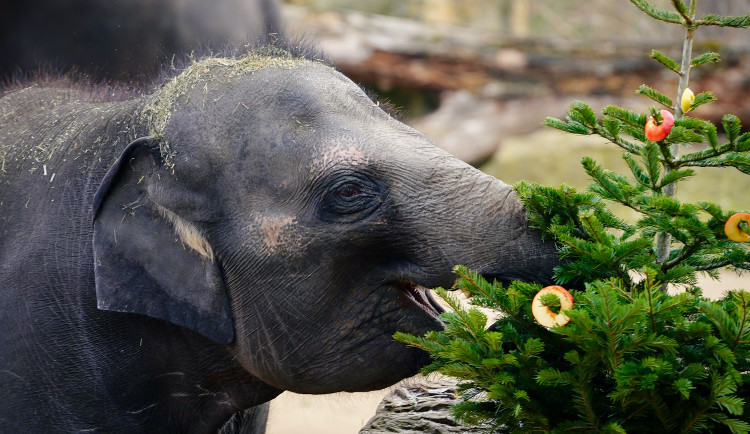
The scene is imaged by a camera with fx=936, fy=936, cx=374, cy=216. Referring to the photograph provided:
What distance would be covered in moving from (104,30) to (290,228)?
3.44m

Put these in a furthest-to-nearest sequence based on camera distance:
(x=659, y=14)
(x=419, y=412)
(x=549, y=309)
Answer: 1. (x=419, y=412)
2. (x=659, y=14)
3. (x=549, y=309)

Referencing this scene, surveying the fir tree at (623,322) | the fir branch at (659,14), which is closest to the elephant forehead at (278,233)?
the fir tree at (623,322)

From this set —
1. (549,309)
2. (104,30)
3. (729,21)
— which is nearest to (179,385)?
(549,309)

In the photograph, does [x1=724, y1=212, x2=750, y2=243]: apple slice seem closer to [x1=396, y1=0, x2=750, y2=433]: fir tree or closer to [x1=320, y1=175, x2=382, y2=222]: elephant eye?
[x1=396, y1=0, x2=750, y2=433]: fir tree

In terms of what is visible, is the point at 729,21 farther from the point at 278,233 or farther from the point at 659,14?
the point at 278,233

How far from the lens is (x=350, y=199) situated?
2617 millimetres

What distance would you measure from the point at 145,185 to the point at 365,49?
332 inches

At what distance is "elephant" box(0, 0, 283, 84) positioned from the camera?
18.2 feet

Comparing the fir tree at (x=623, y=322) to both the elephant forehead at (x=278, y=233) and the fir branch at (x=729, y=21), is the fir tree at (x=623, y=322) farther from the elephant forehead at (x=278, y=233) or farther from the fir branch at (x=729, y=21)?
the elephant forehead at (x=278, y=233)

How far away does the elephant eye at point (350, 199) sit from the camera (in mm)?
2607

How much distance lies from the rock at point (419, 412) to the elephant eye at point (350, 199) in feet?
2.75

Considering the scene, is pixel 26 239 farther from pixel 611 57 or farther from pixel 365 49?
pixel 611 57

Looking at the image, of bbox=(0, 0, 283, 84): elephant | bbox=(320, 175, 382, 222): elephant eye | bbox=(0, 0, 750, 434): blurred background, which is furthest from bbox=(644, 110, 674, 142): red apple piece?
bbox=(0, 0, 750, 434): blurred background

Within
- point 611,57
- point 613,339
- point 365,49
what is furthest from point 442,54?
point 613,339
